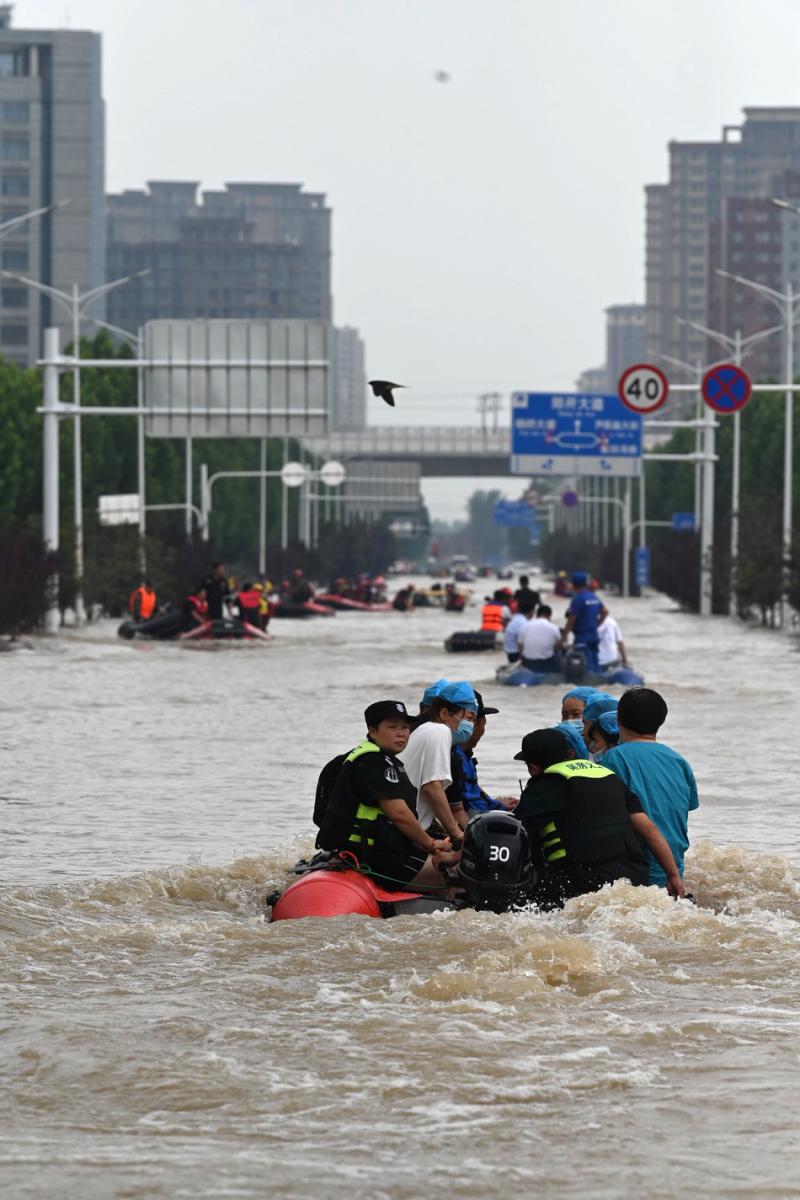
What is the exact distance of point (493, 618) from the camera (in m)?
42.2

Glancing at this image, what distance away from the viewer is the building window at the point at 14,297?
15200 centimetres

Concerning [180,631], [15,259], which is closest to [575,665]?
[180,631]

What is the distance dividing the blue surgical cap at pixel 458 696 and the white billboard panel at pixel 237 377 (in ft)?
112

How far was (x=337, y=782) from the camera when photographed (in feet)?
37.5

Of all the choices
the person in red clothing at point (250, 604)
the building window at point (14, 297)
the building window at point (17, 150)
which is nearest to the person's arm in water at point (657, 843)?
the person in red clothing at point (250, 604)

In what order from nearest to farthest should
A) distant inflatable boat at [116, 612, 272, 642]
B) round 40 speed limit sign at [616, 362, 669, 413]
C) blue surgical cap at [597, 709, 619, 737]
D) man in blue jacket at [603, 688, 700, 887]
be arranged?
man in blue jacket at [603, 688, 700, 887] < blue surgical cap at [597, 709, 619, 737] < round 40 speed limit sign at [616, 362, 669, 413] < distant inflatable boat at [116, 612, 272, 642]

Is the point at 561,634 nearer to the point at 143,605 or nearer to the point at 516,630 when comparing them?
the point at 516,630

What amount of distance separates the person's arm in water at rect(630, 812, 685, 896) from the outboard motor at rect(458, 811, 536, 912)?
1.79 feet

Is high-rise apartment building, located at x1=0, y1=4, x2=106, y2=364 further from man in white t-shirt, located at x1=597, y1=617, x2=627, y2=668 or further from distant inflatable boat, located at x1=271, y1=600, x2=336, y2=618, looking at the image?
man in white t-shirt, located at x1=597, y1=617, x2=627, y2=668

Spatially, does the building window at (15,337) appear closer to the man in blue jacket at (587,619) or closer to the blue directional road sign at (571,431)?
the blue directional road sign at (571,431)

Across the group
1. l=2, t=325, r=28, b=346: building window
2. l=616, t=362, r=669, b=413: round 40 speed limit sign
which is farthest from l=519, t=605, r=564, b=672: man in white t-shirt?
l=2, t=325, r=28, b=346: building window

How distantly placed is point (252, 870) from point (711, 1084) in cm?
542

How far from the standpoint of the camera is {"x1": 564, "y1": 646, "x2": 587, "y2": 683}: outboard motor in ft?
103

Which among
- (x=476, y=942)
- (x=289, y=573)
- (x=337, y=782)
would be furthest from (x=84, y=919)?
(x=289, y=573)
